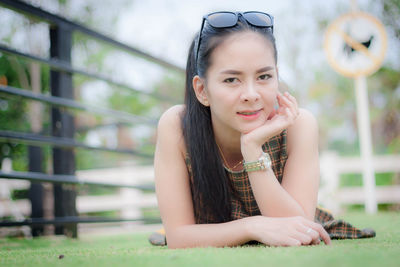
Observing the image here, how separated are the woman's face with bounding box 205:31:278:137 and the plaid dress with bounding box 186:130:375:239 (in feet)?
0.72

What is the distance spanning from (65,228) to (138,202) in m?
5.88

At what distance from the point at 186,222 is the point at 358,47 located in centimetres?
479

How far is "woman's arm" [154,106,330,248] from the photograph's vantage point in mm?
1467

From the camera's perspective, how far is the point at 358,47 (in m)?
5.73

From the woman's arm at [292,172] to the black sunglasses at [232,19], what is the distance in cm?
33

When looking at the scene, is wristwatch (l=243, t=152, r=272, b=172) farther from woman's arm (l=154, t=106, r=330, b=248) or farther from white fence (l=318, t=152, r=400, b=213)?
white fence (l=318, t=152, r=400, b=213)

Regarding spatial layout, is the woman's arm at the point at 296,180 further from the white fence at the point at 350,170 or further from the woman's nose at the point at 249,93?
the white fence at the point at 350,170

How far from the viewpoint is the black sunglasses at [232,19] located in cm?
171

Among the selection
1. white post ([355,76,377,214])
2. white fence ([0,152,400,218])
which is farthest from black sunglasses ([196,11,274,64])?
white fence ([0,152,400,218])

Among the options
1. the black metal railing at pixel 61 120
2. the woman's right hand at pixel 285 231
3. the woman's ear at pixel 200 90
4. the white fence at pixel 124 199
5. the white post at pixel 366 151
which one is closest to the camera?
the woman's right hand at pixel 285 231

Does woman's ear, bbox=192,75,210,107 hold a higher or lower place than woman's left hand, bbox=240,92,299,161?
higher

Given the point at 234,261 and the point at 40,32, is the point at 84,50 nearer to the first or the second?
the point at 40,32

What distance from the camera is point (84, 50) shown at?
409 inches

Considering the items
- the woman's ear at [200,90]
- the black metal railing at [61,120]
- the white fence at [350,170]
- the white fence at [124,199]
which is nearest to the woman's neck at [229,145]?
the woman's ear at [200,90]
